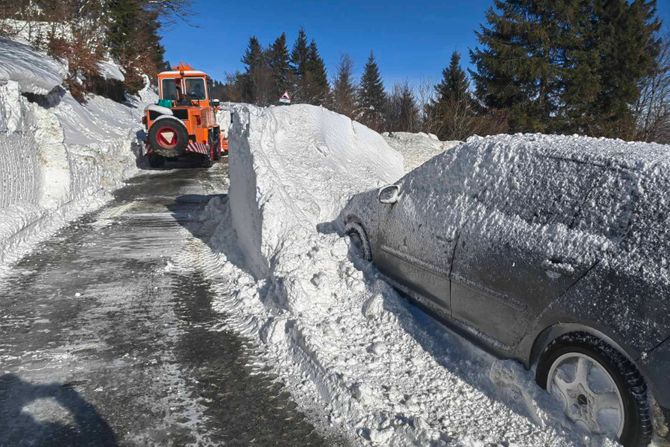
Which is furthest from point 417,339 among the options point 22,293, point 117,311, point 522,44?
point 522,44

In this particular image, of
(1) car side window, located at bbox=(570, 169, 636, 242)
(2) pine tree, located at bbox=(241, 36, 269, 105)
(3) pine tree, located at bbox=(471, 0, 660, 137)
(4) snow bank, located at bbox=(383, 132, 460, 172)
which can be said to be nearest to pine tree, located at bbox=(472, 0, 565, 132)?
(3) pine tree, located at bbox=(471, 0, 660, 137)

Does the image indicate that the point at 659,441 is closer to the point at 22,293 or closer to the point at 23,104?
the point at 22,293

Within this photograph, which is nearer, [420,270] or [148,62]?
[420,270]

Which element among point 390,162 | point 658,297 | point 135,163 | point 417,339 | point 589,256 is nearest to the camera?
point 658,297

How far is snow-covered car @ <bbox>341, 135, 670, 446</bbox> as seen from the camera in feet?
8.02

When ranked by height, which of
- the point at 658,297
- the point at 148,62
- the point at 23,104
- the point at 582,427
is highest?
the point at 148,62

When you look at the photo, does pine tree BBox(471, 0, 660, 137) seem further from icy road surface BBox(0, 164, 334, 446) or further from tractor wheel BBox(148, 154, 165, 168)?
icy road surface BBox(0, 164, 334, 446)

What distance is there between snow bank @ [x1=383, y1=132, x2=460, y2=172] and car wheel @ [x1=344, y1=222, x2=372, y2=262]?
938 centimetres

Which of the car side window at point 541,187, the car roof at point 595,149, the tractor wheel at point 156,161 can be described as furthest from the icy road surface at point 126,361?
the tractor wheel at point 156,161

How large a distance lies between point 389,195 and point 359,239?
3.07 feet

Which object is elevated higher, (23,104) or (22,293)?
(23,104)

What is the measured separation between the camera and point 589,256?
273 centimetres

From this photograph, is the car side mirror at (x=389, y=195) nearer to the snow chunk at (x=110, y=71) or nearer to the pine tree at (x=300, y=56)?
the snow chunk at (x=110, y=71)

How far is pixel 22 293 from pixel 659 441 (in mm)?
5781
